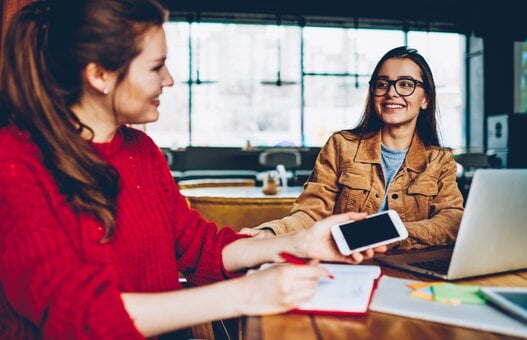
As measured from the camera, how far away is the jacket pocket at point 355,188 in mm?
1945

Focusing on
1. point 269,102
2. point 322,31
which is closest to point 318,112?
point 269,102

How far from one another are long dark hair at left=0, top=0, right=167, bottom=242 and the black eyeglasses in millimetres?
1134

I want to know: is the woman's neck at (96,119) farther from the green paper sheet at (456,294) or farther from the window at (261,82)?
the window at (261,82)

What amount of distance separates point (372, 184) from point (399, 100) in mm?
329

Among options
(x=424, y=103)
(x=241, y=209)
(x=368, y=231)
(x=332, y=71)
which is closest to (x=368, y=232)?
(x=368, y=231)

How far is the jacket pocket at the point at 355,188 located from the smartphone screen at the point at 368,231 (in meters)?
0.78

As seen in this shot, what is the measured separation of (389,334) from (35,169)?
0.69 metres

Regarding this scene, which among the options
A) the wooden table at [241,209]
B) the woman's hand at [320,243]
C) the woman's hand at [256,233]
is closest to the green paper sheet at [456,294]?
the woman's hand at [320,243]

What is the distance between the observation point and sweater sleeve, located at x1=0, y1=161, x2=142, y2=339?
0.85 metres

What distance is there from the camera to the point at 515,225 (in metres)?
1.15

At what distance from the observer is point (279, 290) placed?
893 mm

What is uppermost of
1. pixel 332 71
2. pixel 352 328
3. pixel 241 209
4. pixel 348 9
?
pixel 348 9

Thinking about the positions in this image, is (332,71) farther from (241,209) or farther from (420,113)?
(420,113)

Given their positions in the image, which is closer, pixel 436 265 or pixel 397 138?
Result: pixel 436 265
